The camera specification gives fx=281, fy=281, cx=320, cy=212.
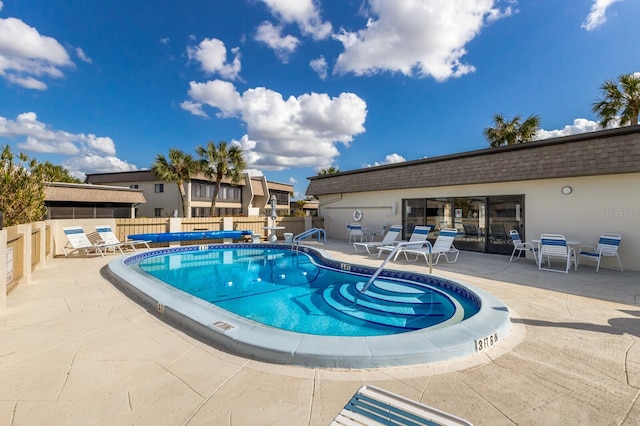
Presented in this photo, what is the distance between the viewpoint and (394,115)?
18.1m

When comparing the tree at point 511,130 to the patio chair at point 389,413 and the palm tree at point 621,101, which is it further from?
the patio chair at point 389,413

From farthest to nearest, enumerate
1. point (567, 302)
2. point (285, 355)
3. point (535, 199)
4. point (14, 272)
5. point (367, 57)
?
point (367, 57), point (535, 199), point (14, 272), point (567, 302), point (285, 355)

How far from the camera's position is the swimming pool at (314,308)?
2801 millimetres

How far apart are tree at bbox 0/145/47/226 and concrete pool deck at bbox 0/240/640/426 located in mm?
4504

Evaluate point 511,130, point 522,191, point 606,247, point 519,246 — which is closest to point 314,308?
point 519,246

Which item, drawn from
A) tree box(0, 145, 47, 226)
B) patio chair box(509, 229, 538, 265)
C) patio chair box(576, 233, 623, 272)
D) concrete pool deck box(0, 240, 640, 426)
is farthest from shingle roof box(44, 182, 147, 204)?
patio chair box(576, 233, 623, 272)

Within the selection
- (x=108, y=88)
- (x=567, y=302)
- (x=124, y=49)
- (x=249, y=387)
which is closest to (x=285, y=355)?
(x=249, y=387)

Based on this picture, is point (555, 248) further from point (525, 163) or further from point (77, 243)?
point (77, 243)

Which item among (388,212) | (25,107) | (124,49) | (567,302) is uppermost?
(124,49)

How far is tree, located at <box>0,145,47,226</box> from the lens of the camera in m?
6.96

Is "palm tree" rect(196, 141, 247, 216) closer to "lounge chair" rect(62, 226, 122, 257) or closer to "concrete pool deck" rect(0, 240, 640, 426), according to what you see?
"lounge chair" rect(62, 226, 122, 257)

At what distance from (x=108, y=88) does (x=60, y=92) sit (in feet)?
13.7

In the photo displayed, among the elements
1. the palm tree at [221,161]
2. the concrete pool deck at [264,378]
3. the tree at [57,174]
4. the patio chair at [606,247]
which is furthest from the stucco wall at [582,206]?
the tree at [57,174]

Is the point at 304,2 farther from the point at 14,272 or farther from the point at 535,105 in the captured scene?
the point at 535,105
